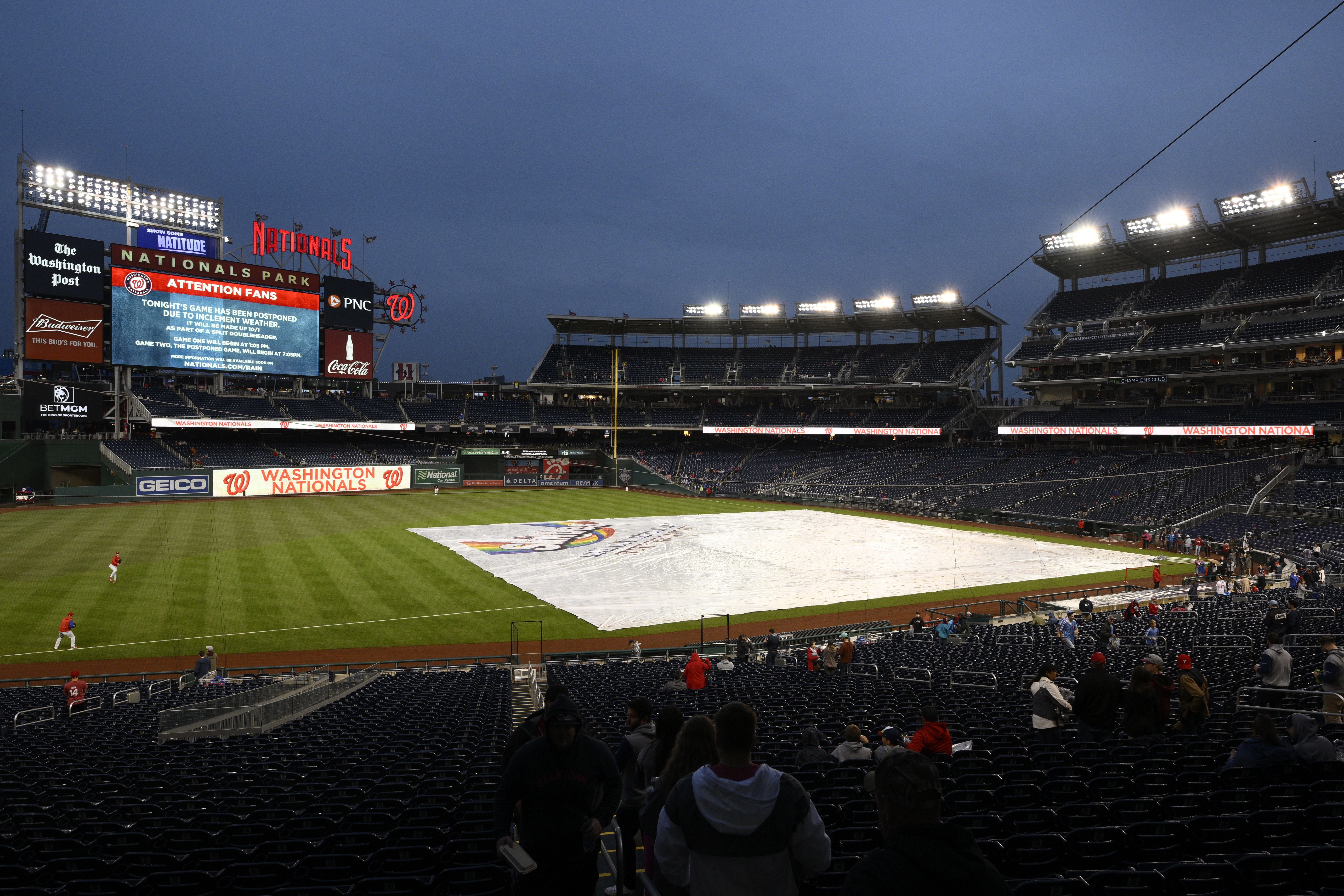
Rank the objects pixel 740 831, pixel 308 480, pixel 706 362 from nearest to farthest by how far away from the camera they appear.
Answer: pixel 740 831, pixel 308 480, pixel 706 362

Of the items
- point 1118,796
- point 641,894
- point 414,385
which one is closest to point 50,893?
point 641,894

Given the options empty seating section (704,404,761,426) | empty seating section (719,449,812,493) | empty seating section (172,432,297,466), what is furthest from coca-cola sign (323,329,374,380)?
empty seating section (719,449,812,493)

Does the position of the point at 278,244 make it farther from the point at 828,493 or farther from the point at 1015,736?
the point at 1015,736

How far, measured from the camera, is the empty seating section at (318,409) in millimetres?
71625

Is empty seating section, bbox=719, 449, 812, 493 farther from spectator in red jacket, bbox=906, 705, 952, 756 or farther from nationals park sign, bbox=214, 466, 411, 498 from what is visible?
spectator in red jacket, bbox=906, 705, 952, 756

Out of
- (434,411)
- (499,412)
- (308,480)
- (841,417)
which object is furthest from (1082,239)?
(308,480)

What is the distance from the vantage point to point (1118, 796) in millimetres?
5738

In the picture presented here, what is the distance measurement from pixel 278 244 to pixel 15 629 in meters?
52.6

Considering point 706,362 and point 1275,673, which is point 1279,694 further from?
point 706,362

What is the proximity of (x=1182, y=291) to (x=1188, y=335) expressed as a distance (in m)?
6.97

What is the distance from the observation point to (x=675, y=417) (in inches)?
3462

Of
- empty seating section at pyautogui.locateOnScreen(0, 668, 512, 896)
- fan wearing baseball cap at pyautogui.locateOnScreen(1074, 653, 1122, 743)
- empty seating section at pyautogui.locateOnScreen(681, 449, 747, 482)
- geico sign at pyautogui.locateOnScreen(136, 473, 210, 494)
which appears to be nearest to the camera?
empty seating section at pyautogui.locateOnScreen(0, 668, 512, 896)

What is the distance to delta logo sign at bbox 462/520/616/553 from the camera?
39562 millimetres

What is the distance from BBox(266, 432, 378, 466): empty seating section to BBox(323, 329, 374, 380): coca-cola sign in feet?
23.1
